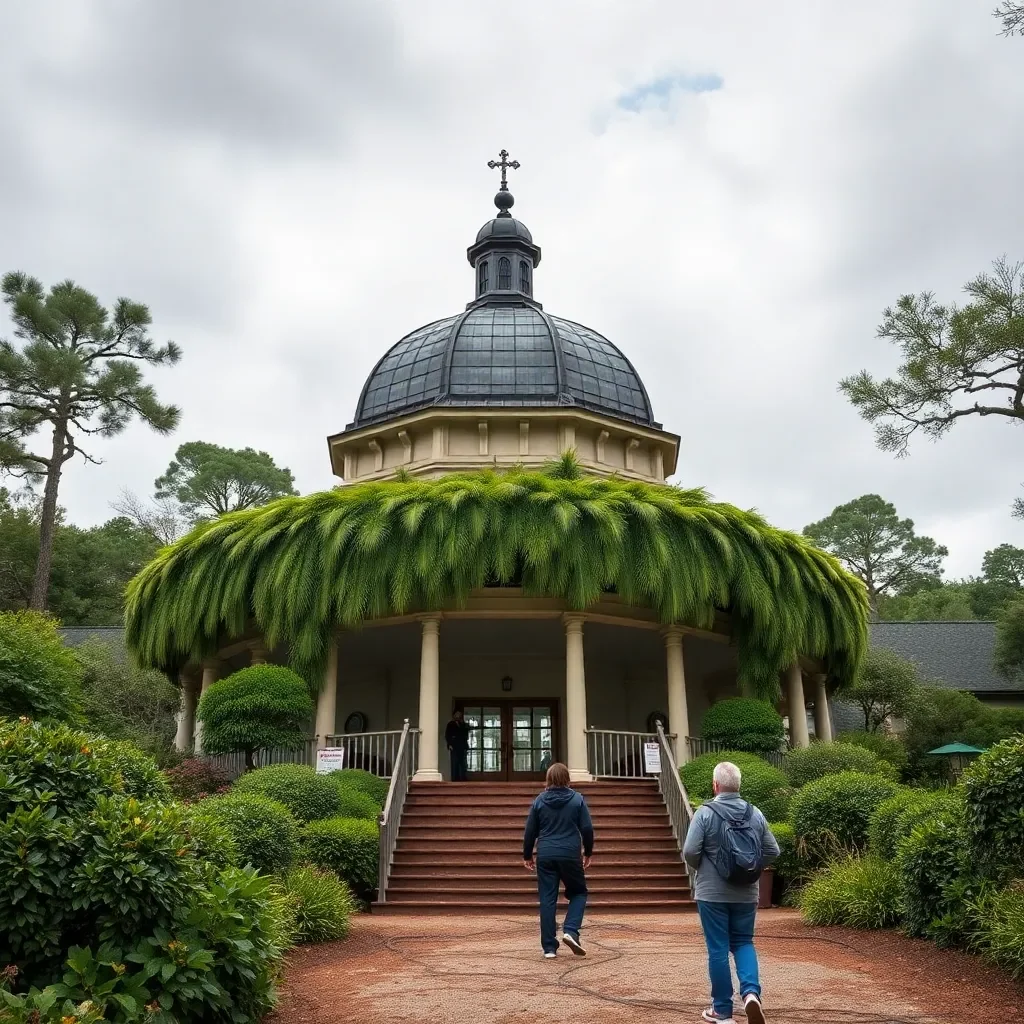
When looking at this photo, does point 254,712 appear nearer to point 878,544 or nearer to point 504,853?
point 504,853

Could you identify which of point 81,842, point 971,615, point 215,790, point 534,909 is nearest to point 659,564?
point 534,909

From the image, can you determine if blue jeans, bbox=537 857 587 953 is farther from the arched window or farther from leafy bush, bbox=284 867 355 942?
the arched window

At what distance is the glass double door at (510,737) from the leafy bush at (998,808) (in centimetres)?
1517

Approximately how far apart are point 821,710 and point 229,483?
37160mm

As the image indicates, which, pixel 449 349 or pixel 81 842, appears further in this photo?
pixel 449 349

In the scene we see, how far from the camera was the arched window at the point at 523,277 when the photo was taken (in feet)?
103

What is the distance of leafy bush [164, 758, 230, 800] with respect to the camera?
16.5 m

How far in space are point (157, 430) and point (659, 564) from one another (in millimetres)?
21234

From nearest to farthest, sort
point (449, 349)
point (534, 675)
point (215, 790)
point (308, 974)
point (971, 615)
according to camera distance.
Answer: point (308, 974)
point (215, 790)
point (534, 675)
point (449, 349)
point (971, 615)

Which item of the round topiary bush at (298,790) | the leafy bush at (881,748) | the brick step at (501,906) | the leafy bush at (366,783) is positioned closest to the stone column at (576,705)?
the leafy bush at (366,783)

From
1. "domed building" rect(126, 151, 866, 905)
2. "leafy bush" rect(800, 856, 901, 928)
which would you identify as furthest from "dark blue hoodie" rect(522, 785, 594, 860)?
"domed building" rect(126, 151, 866, 905)

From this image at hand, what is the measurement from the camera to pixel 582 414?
81.4ft

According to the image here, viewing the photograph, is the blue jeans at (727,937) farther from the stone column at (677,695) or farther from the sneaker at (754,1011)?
the stone column at (677,695)

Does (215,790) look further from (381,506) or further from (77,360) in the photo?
(77,360)
